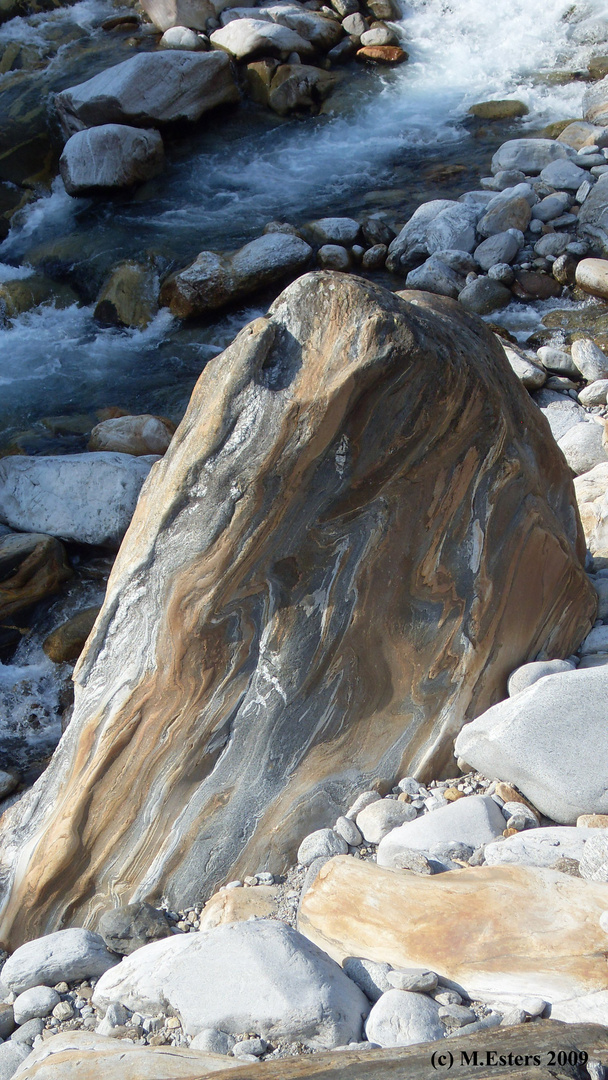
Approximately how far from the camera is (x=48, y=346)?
811cm

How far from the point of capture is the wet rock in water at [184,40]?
12.2 m

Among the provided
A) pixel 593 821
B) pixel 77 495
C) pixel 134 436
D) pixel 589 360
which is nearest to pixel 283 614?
pixel 593 821

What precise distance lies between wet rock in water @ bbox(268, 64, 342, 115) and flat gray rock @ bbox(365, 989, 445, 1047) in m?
11.5

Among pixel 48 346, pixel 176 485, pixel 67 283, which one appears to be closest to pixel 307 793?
pixel 176 485

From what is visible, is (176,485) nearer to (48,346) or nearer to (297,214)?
(48,346)

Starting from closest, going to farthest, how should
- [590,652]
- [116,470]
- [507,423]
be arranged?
1. [507,423]
2. [590,652]
3. [116,470]

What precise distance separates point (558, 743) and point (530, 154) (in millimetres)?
7964

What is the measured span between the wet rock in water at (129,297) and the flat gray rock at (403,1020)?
22.9 ft

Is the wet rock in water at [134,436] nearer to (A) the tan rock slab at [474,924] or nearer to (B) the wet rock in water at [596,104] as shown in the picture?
(A) the tan rock slab at [474,924]

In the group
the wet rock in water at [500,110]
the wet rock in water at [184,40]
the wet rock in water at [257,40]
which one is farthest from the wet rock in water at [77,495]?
the wet rock in water at [184,40]

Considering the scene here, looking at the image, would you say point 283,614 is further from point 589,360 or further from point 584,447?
point 589,360

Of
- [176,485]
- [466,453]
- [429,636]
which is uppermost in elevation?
[176,485]

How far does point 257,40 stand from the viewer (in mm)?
11758

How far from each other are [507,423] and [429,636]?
0.77m
